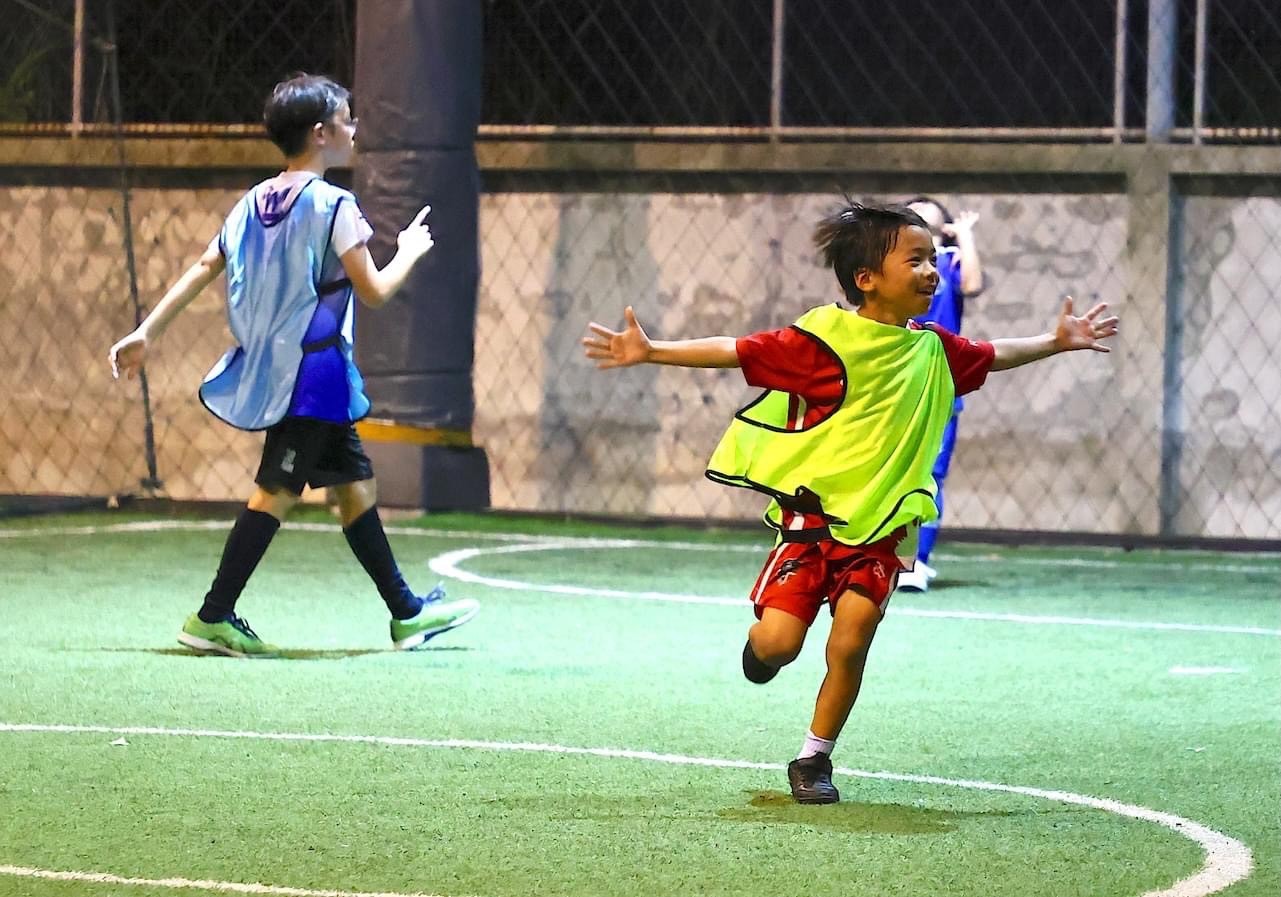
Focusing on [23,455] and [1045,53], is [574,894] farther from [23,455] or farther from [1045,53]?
[23,455]

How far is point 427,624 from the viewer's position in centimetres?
851

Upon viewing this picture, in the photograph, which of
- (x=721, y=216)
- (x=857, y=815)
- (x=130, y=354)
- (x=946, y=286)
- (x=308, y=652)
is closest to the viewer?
(x=857, y=815)

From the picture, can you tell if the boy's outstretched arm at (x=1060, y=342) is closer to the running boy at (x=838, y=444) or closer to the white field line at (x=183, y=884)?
the running boy at (x=838, y=444)

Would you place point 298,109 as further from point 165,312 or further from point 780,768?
point 780,768

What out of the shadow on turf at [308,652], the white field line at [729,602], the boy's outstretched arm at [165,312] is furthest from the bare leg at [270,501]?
the white field line at [729,602]

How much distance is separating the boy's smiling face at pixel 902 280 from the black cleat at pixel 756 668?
883 millimetres

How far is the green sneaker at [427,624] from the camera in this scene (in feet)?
27.9

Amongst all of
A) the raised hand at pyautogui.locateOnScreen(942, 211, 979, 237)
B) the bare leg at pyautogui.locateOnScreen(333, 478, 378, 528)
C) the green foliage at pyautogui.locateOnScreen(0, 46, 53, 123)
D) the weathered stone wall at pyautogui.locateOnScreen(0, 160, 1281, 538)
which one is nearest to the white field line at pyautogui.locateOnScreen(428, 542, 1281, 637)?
the raised hand at pyautogui.locateOnScreen(942, 211, 979, 237)

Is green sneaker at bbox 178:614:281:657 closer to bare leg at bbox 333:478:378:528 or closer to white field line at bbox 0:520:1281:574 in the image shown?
bare leg at bbox 333:478:378:528

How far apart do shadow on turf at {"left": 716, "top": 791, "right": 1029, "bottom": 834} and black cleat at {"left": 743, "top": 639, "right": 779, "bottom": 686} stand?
33 cm

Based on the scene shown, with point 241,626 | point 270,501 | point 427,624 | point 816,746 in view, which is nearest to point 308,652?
point 241,626

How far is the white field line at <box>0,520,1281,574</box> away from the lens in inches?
472

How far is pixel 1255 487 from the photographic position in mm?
12906

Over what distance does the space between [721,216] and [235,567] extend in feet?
19.1
